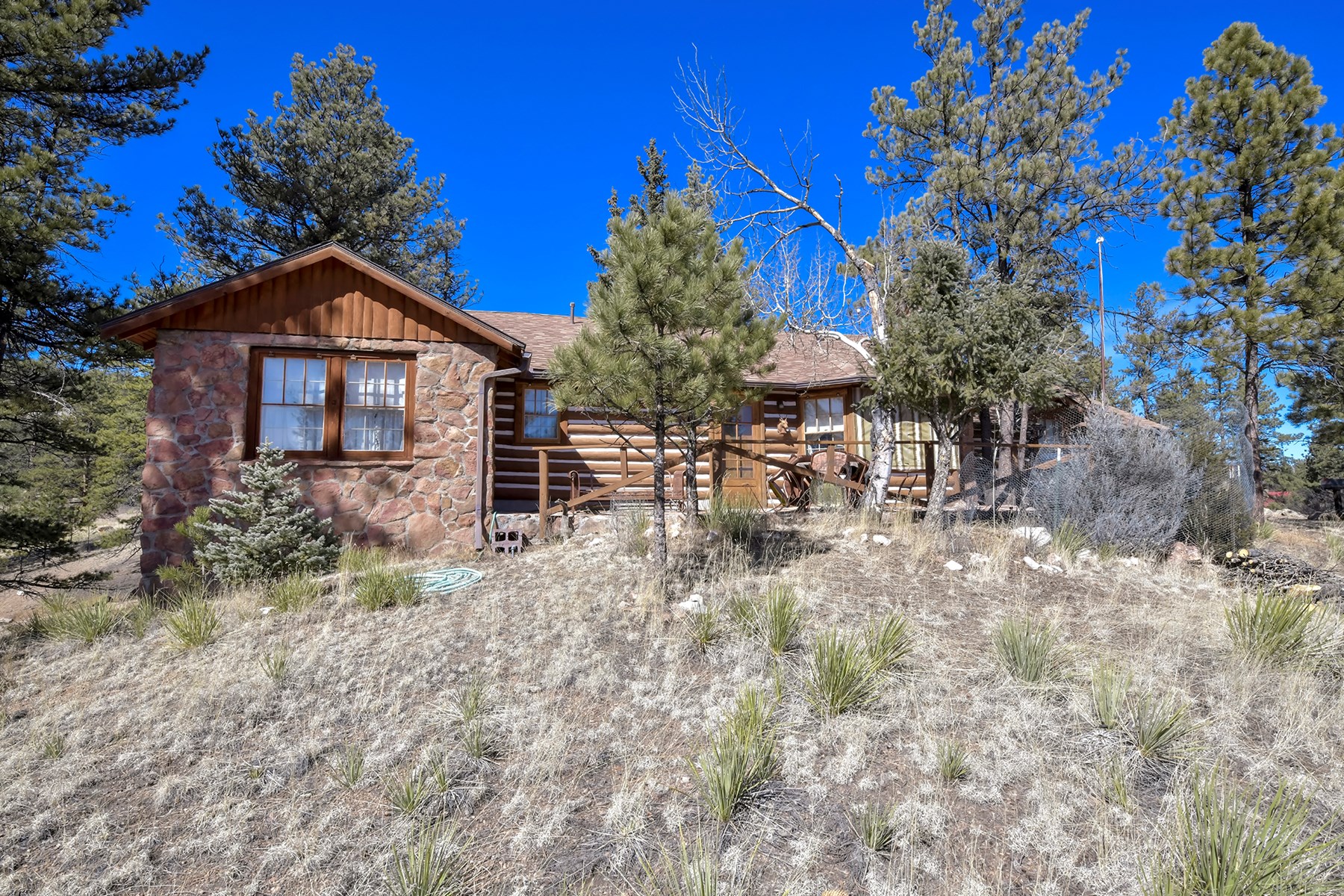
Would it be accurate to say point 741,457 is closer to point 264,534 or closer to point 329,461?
point 329,461

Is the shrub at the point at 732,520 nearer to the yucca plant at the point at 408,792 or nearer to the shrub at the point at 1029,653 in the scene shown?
the shrub at the point at 1029,653

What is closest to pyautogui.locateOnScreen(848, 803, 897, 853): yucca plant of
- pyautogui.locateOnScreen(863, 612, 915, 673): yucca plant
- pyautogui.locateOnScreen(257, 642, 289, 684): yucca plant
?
pyautogui.locateOnScreen(863, 612, 915, 673): yucca plant

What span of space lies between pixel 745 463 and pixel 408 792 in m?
11.3

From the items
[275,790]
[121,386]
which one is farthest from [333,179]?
[275,790]

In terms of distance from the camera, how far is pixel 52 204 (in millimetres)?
9539

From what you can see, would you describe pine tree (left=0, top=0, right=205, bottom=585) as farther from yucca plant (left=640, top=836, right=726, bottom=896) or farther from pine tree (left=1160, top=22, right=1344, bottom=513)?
pine tree (left=1160, top=22, right=1344, bottom=513)

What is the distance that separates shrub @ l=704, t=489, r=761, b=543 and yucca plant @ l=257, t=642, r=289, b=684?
523 cm

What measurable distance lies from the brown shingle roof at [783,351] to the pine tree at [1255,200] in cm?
730

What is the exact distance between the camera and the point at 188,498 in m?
8.95

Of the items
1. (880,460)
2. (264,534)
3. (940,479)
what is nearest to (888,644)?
(940,479)

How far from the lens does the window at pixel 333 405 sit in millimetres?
9383

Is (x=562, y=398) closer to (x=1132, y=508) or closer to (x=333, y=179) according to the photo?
(x=1132, y=508)

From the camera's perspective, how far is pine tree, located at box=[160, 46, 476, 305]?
56.5ft

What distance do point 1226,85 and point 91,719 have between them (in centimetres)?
2045
